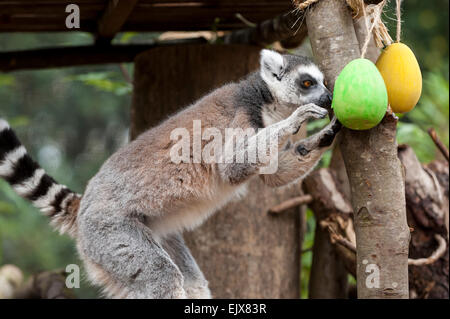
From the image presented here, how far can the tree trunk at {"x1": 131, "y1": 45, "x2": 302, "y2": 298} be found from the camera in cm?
427

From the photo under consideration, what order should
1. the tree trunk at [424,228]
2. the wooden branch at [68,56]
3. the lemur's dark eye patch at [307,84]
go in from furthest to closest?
the wooden branch at [68,56], the tree trunk at [424,228], the lemur's dark eye patch at [307,84]

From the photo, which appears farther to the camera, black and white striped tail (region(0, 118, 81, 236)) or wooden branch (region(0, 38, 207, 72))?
wooden branch (region(0, 38, 207, 72))

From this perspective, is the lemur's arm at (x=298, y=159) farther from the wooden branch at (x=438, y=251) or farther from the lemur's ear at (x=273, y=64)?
the wooden branch at (x=438, y=251)

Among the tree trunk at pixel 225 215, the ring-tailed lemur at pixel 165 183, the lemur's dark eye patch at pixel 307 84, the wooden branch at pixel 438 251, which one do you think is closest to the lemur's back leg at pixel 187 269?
the ring-tailed lemur at pixel 165 183

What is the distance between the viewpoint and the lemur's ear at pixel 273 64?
10.5ft

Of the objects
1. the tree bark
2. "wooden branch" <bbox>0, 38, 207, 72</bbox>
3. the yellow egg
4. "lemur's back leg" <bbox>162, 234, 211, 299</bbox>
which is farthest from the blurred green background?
the yellow egg

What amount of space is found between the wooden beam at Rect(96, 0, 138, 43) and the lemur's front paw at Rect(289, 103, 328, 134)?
1277mm

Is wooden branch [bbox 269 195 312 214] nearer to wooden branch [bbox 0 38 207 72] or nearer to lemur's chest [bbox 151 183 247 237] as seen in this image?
lemur's chest [bbox 151 183 247 237]

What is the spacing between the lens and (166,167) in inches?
121

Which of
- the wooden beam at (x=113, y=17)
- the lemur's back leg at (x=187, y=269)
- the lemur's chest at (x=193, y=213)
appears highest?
the wooden beam at (x=113, y=17)

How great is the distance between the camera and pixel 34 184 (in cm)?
326

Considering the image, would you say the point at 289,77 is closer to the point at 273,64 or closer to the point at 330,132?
the point at 273,64
